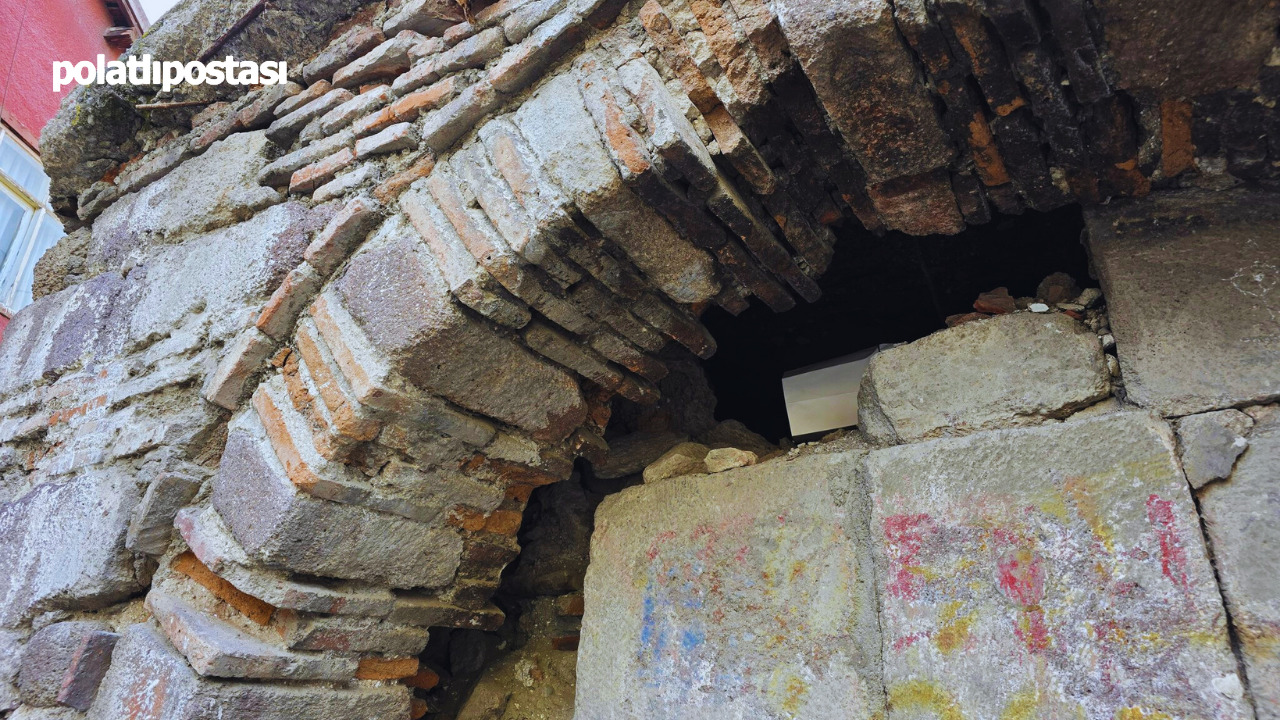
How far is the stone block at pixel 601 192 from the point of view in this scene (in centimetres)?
130

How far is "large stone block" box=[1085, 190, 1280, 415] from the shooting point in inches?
45.0

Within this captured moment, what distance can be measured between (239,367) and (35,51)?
20.7ft

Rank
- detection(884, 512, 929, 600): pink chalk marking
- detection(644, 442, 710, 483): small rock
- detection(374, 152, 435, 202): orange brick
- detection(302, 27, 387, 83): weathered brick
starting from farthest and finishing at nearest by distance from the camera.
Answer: detection(302, 27, 387, 83): weathered brick < detection(644, 442, 710, 483): small rock < detection(374, 152, 435, 202): orange brick < detection(884, 512, 929, 600): pink chalk marking

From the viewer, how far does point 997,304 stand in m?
1.49

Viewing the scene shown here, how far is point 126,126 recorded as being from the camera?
2.49m

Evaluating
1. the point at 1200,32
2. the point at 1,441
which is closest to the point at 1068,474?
the point at 1200,32

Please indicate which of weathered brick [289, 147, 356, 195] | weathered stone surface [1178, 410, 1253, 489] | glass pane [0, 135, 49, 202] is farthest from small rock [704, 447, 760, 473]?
glass pane [0, 135, 49, 202]

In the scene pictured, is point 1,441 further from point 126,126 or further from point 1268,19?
point 1268,19

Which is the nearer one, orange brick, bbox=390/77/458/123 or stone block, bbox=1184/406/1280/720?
stone block, bbox=1184/406/1280/720

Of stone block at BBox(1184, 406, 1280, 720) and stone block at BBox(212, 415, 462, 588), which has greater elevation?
stone block at BBox(212, 415, 462, 588)

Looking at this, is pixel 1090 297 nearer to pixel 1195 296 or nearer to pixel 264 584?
pixel 1195 296

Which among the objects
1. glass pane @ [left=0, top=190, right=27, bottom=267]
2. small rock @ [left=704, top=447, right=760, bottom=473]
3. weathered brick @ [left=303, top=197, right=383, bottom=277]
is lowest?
small rock @ [left=704, top=447, right=760, bottom=473]

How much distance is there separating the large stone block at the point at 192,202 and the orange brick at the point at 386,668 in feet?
4.08

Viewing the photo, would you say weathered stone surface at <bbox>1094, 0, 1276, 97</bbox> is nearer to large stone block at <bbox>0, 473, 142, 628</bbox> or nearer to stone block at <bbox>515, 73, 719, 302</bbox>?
stone block at <bbox>515, 73, 719, 302</bbox>
